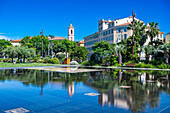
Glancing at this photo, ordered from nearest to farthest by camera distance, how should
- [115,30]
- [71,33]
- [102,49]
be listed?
[102,49] < [115,30] < [71,33]

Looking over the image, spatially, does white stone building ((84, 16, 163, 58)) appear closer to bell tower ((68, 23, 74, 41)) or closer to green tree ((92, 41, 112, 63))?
green tree ((92, 41, 112, 63))

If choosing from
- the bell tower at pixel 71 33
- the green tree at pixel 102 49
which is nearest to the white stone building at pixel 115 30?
the green tree at pixel 102 49

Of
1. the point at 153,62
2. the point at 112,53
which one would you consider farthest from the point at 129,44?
the point at 153,62

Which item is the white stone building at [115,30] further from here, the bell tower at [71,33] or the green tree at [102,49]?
the bell tower at [71,33]

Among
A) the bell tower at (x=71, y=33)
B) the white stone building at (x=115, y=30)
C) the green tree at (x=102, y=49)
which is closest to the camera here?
the green tree at (x=102, y=49)

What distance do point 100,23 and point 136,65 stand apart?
43.1 m

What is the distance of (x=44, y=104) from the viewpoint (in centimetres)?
705

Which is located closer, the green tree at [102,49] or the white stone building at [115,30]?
the green tree at [102,49]

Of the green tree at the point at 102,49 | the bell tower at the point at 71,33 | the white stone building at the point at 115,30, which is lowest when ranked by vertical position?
the green tree at the point at 102,49

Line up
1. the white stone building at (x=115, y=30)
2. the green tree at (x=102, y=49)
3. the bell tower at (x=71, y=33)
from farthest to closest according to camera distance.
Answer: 1. the bell tower at (x=71, y=33)
2. the white stone building at (x=115, y=30)
3. the green tree at (x=102, y=49)

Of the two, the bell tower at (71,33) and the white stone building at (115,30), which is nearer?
the white stone building at (115,30)

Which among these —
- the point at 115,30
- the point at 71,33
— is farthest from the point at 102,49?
the point at 71,33

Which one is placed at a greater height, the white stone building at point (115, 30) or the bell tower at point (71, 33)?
the bell tower at point (71, 33)

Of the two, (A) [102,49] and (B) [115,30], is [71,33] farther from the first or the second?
(A) [102,49]
